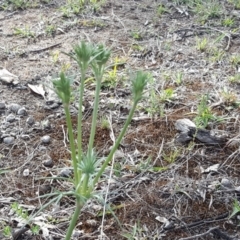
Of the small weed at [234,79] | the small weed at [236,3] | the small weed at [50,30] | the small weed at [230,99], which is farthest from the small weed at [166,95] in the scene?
the small weed at [236,3]

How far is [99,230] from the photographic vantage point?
1677 mm

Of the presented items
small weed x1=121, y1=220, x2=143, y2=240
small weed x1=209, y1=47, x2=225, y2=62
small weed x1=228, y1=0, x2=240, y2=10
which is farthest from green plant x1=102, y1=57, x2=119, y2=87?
small weed x1=228, y1=0, x2=240, y2=10

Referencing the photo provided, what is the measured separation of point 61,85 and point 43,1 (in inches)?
97.7

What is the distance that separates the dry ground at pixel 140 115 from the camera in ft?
5.70

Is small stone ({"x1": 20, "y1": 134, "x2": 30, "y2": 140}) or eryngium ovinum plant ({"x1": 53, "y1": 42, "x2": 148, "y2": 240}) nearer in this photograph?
eryngium ovinum plant ({"x1": 53, "y1": 42, "x2": 148, "y2": 240})

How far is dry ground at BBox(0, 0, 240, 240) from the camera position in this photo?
5.70 ft

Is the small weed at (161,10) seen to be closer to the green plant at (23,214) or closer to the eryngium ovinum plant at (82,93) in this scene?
the green plant at (23,214)

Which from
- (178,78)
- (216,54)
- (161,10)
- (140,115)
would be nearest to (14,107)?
(140,115)

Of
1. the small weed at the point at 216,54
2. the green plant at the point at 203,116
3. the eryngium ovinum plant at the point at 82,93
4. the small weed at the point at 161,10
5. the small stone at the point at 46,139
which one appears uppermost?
the eryngium ovinum plant at the point at 82,93

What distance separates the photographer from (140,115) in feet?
7.48

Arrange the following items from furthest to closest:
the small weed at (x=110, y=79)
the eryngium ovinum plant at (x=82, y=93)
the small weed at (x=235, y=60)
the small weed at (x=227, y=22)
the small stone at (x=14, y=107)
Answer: the small weed at (x=227, y=22) < the small weed at (x=235, y=60) < the small weed at (x=110, y=79) < the small stone at (x=14, y=107) < the eryngium ovinum plant at (x=82, y=93)

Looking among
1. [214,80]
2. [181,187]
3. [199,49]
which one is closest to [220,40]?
[199,49]

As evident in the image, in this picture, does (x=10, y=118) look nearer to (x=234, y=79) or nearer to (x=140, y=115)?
(x=140, y=115)

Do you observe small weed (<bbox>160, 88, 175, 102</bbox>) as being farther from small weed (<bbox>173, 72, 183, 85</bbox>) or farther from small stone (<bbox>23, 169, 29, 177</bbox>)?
small stone (<bbox>23, 169, 29, 177</bbox>)
